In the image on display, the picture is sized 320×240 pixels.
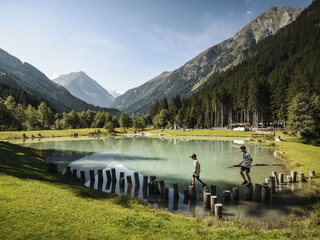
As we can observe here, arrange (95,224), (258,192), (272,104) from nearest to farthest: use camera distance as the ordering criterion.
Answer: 1. (95,224)
2. (258,192)
3. (272,104)

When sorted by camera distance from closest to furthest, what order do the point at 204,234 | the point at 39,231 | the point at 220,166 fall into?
the point at 39,231 → the point at 204,234 → the point at 220,166

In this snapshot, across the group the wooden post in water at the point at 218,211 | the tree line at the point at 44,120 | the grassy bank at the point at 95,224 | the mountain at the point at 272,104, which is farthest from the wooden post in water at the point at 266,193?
the tree line at the point at 44,120

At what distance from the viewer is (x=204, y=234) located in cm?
1133

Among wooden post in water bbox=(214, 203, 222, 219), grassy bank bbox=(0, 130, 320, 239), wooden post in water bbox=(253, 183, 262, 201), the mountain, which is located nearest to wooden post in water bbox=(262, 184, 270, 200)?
wooden post in water bbox=(253, 183, 262, 201)

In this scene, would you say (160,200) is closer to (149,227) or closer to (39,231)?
(149,227)

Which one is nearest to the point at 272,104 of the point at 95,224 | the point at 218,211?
the point at 218,211

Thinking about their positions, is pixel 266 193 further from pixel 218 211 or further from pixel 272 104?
pixel 272 104

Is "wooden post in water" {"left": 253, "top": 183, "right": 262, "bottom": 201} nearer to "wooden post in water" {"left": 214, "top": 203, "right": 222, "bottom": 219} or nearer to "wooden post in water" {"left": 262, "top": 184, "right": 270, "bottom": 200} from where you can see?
"wooden post in water" {"left": 262, "top": 184, "right": 270, "bottom": 200}

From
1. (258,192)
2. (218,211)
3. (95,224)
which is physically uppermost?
(95,224)

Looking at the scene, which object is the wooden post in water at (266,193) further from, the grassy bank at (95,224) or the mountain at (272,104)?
the mountain at (272,104)

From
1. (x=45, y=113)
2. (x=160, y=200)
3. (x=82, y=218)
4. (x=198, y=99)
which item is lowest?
(x=160, y=200)

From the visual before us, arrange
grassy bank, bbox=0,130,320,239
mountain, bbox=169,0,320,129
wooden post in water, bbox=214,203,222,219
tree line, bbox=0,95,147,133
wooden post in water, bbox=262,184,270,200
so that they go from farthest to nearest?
tree line, bbox=0,95,147,133
mountain, bbox=169,0,320,129
wooden post in water, bbox=262,184,270,200
wooden post in water, bbox=214,203,222,219
grassy bank, bbox=0,130,320,239

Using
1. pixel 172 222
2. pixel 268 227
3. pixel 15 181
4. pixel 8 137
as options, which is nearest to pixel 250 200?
pixel 268 227

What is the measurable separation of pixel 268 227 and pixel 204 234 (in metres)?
4.51
